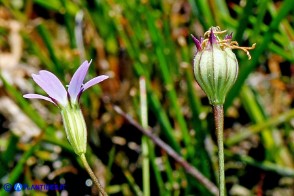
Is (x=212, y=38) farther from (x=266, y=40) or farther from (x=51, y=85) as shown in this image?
(x=266, y=40)

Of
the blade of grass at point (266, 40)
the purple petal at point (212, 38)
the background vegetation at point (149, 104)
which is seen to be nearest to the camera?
the purple petal at point (212, 38)

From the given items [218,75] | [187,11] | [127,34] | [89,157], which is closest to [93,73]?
[127,34]

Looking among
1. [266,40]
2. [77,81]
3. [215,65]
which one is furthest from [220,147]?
[266,40]

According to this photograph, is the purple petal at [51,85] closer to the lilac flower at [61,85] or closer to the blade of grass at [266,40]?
the lilac flower at [61,85]

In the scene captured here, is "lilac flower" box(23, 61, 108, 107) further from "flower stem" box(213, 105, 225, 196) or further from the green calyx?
"flower stem" box(213, 105, 225, 196)

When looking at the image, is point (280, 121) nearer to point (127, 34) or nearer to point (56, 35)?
point (127, 34)

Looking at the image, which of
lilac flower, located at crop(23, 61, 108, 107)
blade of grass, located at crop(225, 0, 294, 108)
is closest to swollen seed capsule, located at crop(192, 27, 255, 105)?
lilac flower, located at crop(23, 61, 108, 107)

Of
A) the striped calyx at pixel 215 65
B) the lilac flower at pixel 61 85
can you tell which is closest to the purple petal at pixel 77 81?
the lilac flower at pixel 61 85
